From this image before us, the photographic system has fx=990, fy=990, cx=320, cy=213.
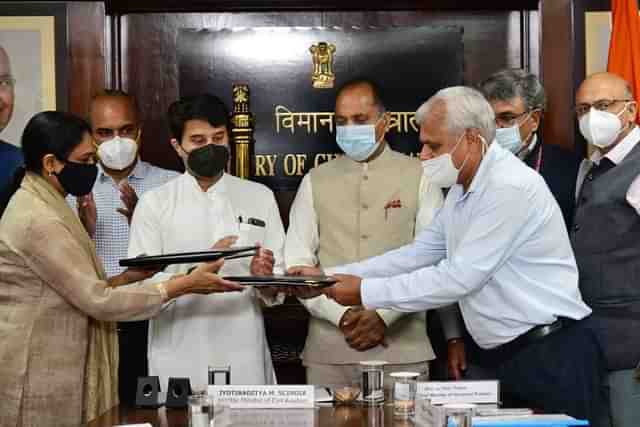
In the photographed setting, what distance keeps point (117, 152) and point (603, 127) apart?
210cm

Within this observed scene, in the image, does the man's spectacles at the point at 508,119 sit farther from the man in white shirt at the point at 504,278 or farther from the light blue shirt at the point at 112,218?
the light blue shirt at the point at 112,218

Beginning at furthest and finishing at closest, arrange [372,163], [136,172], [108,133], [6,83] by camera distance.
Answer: [6,83] < [136,172] < [108,133] < [372,163]

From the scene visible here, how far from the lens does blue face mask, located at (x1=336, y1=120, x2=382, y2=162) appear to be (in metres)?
4.23

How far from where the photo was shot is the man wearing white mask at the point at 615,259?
382 cm

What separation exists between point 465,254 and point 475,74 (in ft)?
6.53

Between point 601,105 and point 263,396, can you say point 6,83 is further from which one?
point 601,105

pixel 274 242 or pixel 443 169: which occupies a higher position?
pixel 443 169

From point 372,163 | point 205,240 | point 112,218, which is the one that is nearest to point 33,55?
point 112,218

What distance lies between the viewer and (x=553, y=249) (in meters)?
3.53

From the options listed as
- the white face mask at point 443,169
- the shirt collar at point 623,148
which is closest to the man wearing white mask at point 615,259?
the shirt collar at point 623,148

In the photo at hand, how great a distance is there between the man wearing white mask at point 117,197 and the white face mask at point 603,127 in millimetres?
1982

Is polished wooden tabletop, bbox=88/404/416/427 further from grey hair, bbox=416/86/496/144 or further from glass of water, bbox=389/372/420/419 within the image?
grey hair, bbox=416/86/496/144


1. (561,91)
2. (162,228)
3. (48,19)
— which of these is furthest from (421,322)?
(48,19)

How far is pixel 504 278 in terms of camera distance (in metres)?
3.54
